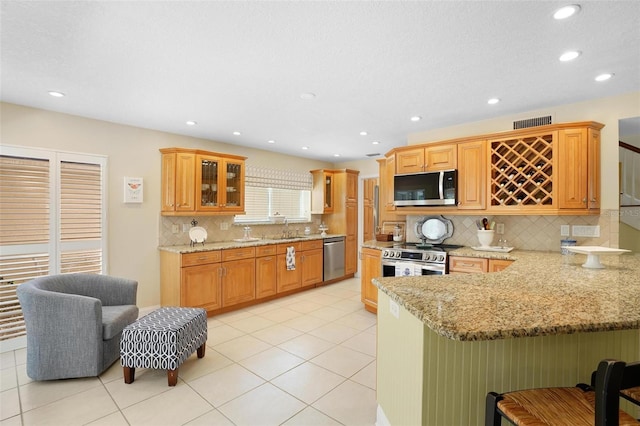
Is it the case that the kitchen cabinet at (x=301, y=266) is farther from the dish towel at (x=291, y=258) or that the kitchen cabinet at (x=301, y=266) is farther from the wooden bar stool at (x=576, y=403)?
the wooden bar stool at (x=576, y=403)

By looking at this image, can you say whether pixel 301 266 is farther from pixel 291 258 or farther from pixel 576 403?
pixel 576 403

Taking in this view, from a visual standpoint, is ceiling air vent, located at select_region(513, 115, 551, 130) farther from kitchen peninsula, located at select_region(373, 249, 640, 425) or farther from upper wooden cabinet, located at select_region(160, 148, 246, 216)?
upper wooden cabinet, located at select_region(160, 148, 246, 216)

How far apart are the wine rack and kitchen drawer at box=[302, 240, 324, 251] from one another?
293 cm

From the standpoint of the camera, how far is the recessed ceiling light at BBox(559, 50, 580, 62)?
2.17 meters

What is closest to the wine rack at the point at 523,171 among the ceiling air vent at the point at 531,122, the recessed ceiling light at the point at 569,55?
the ceiling air vent at the point at 531,122

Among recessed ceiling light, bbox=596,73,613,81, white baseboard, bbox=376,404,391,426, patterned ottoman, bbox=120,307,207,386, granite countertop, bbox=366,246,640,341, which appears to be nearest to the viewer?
granite countertop, bbox=366,246,640,341

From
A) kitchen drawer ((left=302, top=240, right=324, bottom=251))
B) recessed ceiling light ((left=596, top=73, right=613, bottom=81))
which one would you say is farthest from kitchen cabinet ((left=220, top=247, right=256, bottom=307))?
recessed ceiling light ((left=596, top=73, right=613, bottom=81))

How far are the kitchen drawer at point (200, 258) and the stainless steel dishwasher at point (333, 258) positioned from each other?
7.26 feet

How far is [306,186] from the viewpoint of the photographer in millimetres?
6289

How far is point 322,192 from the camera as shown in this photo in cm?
621

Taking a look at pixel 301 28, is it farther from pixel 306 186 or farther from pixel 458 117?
pixel 306 186

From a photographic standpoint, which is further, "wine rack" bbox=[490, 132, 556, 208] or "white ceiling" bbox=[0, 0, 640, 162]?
"wine rack" bbox=[490, 132, 556, 208]

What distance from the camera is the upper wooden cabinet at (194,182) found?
13.6 feet

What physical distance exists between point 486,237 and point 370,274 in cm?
149
